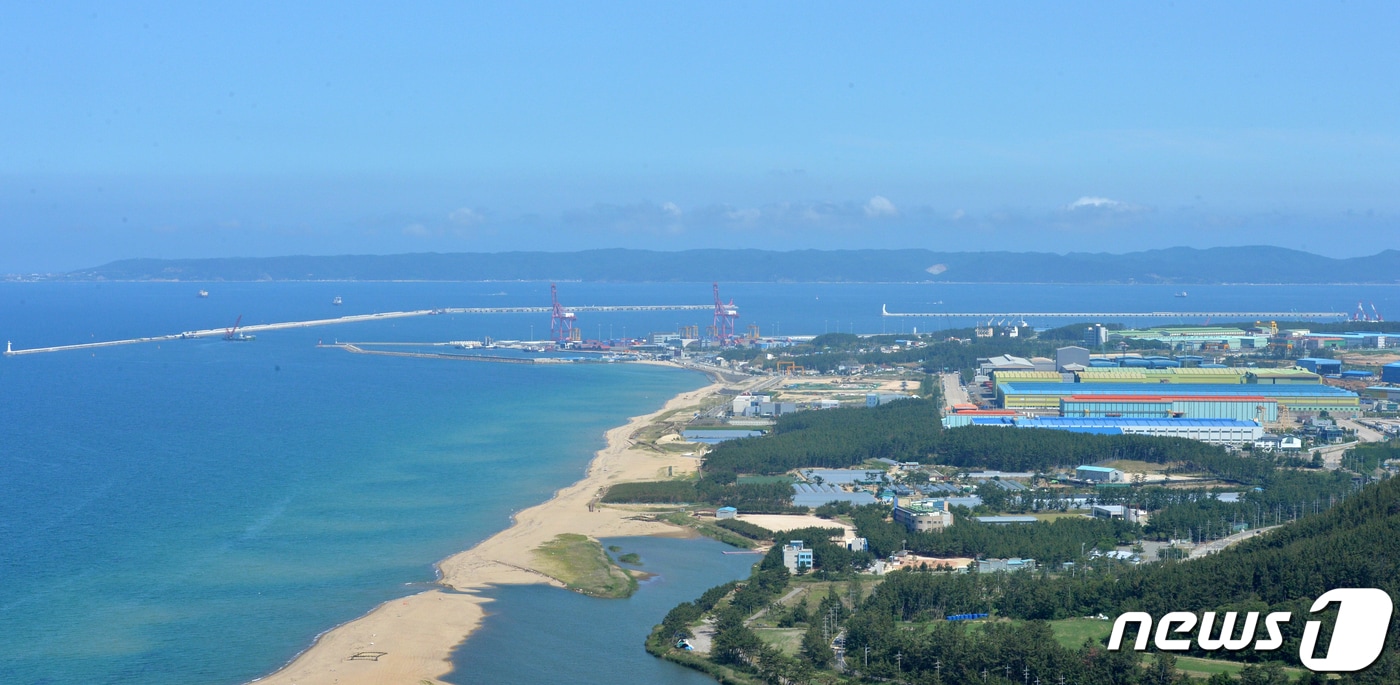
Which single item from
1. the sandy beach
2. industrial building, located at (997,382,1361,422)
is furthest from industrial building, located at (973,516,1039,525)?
industrial building, located at (997,382,1361,422)

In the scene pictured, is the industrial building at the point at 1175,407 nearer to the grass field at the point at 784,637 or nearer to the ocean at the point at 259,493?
the ocean at the point at 259,493

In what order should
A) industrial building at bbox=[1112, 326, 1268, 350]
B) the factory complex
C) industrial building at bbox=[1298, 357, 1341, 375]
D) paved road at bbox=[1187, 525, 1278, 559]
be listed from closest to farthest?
paved road at bbox=[1187, 525, 1278, 559], the factory complex, industrial building at bbox=[1298, 357, 1341, 375], industrial building at bbox=[1112, 326, 1268, 350]

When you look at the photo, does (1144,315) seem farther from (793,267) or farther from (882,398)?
(793,267)

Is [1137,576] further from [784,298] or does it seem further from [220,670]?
[784,298]

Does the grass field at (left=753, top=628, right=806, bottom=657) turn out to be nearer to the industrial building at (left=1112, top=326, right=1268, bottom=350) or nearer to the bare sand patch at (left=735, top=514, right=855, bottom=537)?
the bare sand patch at (left=735, top=514, right=855, bottom=537)

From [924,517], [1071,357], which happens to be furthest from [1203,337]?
[924,517]

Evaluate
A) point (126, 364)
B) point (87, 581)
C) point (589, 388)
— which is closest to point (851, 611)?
point (87, 581)
